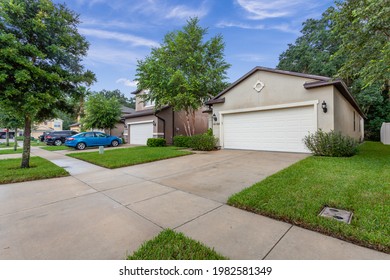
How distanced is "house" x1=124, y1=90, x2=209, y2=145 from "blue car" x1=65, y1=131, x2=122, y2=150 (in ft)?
6.25

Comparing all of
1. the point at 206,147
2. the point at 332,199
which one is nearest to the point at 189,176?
the point at 332,199

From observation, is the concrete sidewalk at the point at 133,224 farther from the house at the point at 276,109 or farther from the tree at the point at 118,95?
the tree at the point at 118,95

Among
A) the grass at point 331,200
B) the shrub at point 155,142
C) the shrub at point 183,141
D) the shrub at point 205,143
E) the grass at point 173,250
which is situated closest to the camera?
the grass at point 173,250

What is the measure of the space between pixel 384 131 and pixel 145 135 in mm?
21001

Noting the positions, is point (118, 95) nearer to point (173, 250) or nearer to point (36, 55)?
point (36, 55)

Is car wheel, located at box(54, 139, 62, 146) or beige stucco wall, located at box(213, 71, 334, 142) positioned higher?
beige stucco wall, located at box(213, 71, 334, 142)

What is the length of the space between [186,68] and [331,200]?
41.2 ft

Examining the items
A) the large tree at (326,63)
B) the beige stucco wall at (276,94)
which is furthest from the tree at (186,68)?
the large tree at (326,63)

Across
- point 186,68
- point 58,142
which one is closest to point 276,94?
point 186,68

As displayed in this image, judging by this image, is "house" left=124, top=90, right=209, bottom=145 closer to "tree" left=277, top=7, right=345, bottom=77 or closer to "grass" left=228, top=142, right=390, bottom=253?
"grass" left=228, top=142, right=390, bottom=253

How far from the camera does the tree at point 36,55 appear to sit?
17.1 feet

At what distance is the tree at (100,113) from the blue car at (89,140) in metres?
2.04

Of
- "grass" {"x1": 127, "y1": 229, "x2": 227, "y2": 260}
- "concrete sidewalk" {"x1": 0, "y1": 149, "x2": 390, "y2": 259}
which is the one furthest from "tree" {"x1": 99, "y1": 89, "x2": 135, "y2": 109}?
"grass" {"x1": 127, "y1": 229, "x2": 227, "y2": 260}

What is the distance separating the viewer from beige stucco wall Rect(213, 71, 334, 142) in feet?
25.8
